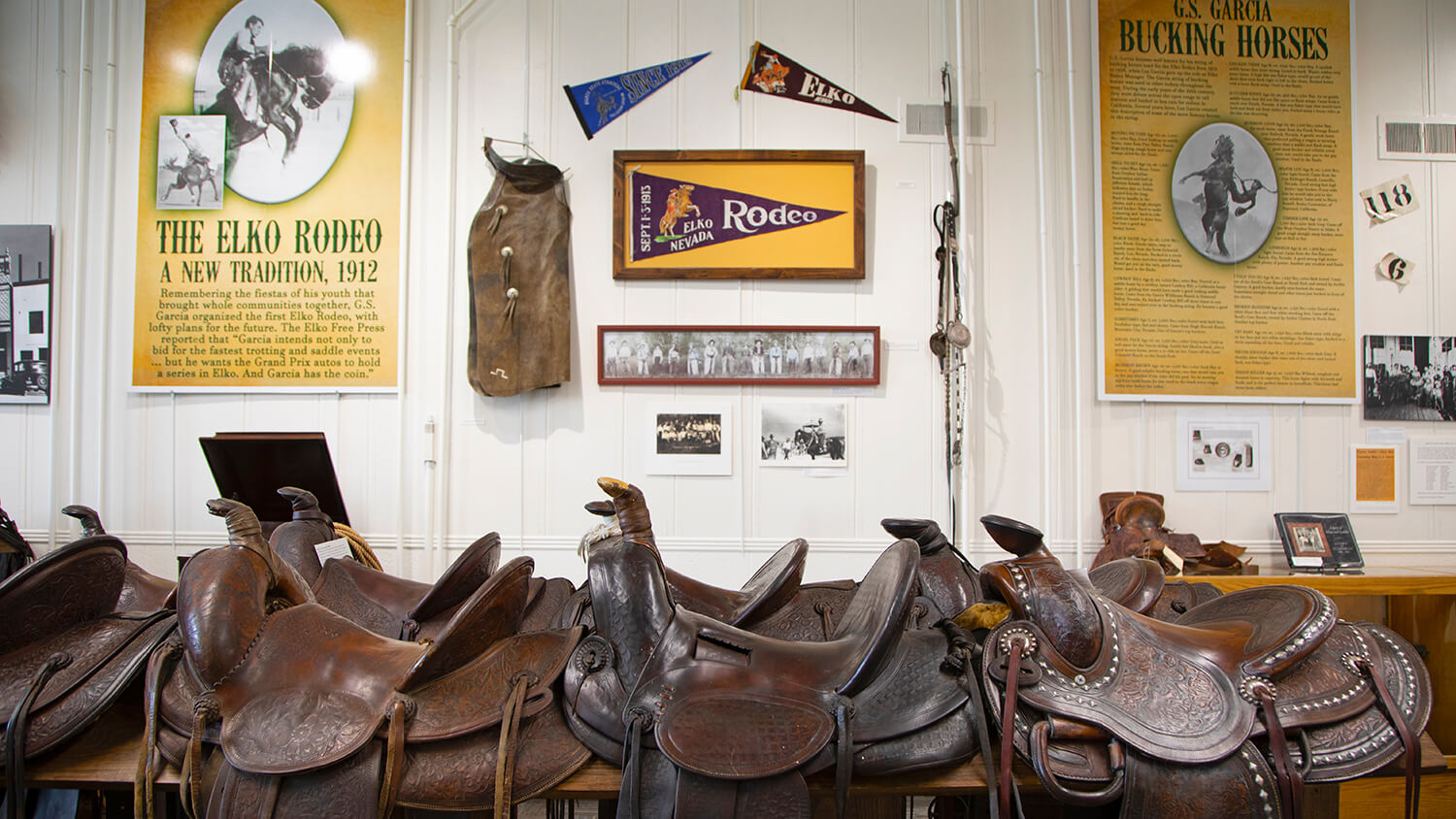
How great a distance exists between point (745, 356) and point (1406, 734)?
2630 millimetres

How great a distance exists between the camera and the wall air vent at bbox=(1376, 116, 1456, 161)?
3.58 metres

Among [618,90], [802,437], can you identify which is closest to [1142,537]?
[802,437]

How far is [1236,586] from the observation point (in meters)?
2.79

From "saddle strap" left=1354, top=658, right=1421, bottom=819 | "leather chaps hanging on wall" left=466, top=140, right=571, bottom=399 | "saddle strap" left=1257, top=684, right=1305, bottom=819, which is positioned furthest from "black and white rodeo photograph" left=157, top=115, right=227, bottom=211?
"saddle strap" left=1354, top=658, right=1421, bottom=819

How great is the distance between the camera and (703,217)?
3.47m

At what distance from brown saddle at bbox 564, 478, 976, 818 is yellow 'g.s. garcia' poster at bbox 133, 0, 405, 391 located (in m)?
2.79

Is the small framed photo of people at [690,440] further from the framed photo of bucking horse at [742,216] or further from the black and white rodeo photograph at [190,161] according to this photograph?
the black and white rodeo photograph at [190,161]

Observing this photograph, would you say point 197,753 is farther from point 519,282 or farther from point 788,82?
point 788,82

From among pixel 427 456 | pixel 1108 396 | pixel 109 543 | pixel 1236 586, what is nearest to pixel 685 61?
pixel 427 456

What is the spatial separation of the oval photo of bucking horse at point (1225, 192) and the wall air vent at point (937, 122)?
3.24ft

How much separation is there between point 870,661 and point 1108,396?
113 inches

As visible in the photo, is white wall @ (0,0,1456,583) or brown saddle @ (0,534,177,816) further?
white wall @ (0,0,1456,583)

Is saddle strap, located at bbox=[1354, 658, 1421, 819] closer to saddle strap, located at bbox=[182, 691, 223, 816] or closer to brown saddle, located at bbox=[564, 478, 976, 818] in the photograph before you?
brown saddle, located at bbox=[564, 478, 976, 818]

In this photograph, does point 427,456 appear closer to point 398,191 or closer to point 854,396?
point 398,191
